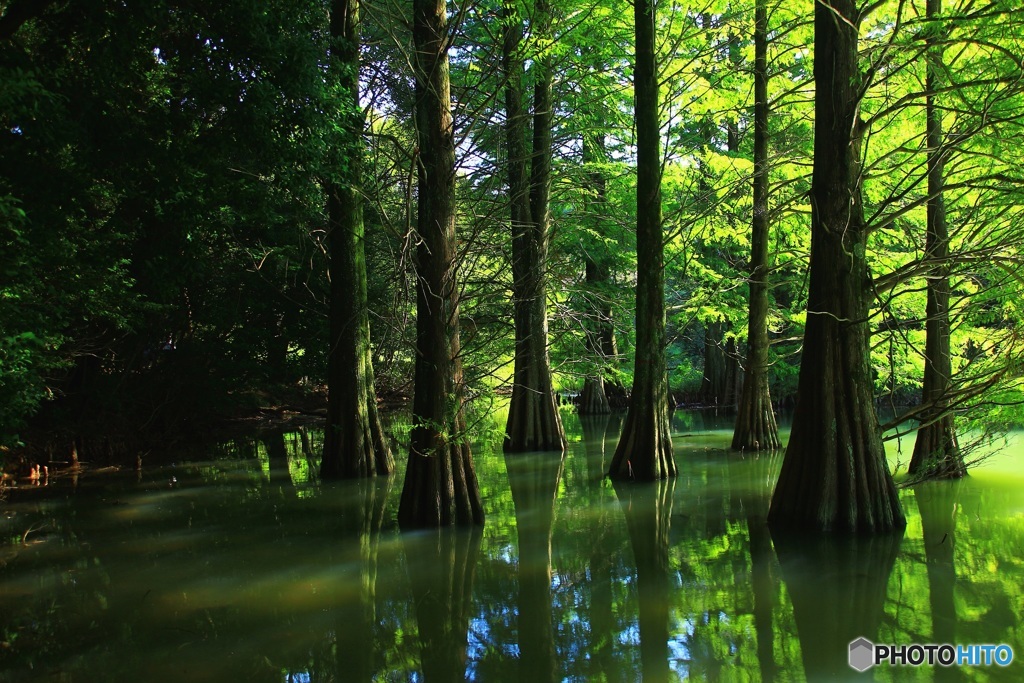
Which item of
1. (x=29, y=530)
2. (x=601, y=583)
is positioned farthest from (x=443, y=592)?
(x=29, y=530)

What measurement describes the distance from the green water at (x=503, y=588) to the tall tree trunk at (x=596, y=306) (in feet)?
16.8

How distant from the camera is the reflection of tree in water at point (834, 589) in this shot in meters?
4.16

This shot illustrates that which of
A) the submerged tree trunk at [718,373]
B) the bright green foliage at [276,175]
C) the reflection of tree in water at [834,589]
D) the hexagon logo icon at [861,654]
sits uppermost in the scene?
the bright green foliage at [276,175]

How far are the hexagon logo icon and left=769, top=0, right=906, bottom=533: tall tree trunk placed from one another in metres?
2.45

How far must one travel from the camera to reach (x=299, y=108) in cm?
651

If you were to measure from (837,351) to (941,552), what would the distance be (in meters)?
1.89

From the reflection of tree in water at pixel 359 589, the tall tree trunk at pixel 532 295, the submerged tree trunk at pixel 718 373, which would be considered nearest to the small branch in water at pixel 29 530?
the reflection of tree in water at pixel 359 589

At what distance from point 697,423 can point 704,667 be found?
46.4 ft

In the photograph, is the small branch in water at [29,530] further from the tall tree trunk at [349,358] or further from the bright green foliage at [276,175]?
the tall tree trunk at [349,358]

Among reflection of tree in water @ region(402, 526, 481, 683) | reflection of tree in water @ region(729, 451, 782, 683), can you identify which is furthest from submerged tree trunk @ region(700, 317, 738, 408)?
reflection of tree in water @ region(402, 526, 481, 683)

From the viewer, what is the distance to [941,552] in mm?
5961

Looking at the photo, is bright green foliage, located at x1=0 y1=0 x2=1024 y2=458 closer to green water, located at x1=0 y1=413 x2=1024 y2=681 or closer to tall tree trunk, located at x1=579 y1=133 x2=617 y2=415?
tall tree trunk, located at x1=579 y1=133 x2=617 y2=415

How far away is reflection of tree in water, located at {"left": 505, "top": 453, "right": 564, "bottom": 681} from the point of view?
13.9 ft

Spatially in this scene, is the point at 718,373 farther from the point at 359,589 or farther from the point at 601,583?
the point at 359,589
